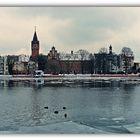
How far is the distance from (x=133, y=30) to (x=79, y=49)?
44cm

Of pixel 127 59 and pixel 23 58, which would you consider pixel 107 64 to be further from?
pixel 23 58

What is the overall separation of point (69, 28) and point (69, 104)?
584mm

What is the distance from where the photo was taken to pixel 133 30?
190 inches

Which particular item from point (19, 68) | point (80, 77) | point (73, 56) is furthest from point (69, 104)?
point (19, 68)

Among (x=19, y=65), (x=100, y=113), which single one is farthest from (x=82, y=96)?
(x=19, y=65)

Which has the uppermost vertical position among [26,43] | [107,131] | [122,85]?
[26,43]

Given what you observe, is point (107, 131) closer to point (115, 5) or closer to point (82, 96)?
point (82, 96)

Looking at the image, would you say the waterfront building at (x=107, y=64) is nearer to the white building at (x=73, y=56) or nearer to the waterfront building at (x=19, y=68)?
the white building at (x=73, y=56)

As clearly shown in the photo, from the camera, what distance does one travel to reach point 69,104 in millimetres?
4863

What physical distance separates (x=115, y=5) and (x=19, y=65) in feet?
2.87

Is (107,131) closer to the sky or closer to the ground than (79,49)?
Answer: closer to the ground

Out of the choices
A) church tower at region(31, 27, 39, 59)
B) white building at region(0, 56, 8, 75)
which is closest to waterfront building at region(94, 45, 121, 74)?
church tower at region(31, 27, 39, 59)

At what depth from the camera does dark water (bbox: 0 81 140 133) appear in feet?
15.8

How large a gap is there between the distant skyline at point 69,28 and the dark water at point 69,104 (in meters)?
0.28
